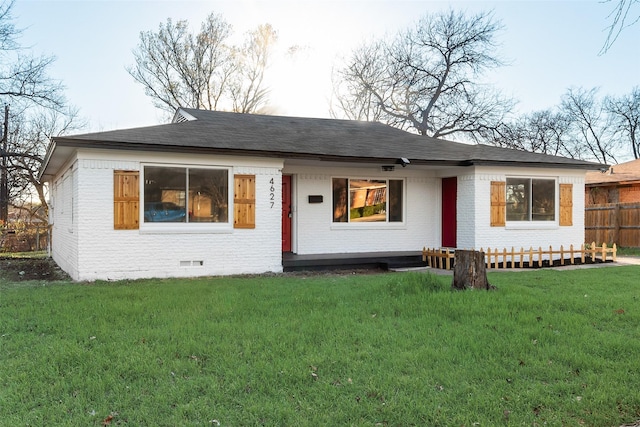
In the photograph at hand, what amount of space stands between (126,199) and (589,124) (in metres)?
39.7

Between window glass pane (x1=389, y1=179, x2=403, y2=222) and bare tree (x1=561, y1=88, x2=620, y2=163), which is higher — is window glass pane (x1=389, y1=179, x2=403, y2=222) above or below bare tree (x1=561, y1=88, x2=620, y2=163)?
below

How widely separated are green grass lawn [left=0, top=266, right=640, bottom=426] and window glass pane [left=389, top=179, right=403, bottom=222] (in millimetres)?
6516

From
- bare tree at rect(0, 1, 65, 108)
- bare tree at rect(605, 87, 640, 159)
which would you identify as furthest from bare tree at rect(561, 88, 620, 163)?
bare tree at rect(0, 1, 65, 108)

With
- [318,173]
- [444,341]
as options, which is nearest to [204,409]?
[444,341]

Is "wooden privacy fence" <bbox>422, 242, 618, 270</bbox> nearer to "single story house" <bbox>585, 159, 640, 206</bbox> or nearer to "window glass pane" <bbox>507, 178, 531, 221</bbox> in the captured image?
"window glass pane" <bbox>507, 178, 531, 221</bbox>

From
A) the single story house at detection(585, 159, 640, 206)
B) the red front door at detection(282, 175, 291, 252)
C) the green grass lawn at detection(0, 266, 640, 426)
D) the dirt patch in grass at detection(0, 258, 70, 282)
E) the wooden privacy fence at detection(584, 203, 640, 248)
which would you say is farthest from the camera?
the single story house at detection(585, 159, 640, 206)

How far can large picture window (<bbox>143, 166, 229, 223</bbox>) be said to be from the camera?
10359 millimetres

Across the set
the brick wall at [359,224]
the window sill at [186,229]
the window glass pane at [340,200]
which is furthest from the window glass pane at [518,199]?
the window sill at [186,229]

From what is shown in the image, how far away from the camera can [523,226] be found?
13.4 meters

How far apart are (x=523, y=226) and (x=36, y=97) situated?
22.7m

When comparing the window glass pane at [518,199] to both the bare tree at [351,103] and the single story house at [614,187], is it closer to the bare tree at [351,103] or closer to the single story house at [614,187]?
the single story house at [614,187]

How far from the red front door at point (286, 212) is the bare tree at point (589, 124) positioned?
33.3 meters

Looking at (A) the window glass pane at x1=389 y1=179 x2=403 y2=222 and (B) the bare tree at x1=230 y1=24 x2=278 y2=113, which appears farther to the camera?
(B) the bare tree at x1=230 y1=24 x2=278 y2=113

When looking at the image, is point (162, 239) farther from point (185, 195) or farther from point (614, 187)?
point (614, 187)
